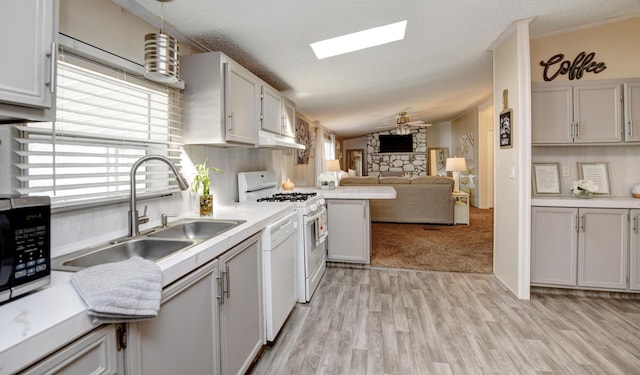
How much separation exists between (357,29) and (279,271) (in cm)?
194

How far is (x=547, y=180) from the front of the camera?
2912mm

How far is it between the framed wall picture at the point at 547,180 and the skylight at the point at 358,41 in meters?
1.82

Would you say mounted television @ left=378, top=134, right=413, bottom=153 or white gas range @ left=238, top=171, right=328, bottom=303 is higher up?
mounted television @ left=378, top=134, right=413, bottom=153

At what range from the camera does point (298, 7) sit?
1950mm

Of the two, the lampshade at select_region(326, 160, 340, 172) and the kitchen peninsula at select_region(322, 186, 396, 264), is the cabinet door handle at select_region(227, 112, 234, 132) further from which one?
the lampshade at select_region(326, 160, 340, 172)

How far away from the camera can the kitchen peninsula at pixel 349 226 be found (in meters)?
3.39

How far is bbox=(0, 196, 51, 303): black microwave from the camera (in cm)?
74

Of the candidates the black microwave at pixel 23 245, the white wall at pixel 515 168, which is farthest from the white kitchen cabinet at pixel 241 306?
the white wall at pixel 515 168

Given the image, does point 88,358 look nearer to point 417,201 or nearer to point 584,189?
point 584,189

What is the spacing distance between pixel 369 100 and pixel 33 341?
5.00 m

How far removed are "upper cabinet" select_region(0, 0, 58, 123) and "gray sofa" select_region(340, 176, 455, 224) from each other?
5197 mm

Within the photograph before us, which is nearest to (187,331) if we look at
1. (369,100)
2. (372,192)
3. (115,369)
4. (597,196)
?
(115,369)

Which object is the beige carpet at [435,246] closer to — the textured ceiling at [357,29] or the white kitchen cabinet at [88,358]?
the textured ceiling at [357,29]

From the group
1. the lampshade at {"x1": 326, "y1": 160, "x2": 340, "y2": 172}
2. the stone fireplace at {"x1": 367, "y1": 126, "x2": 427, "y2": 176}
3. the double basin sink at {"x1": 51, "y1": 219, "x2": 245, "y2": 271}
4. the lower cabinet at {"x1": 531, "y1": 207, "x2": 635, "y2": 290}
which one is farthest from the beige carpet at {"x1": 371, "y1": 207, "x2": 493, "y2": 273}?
the stone fireplace at {"x1": 367, "y1": 126, "x2": 427, "y2": 176}
